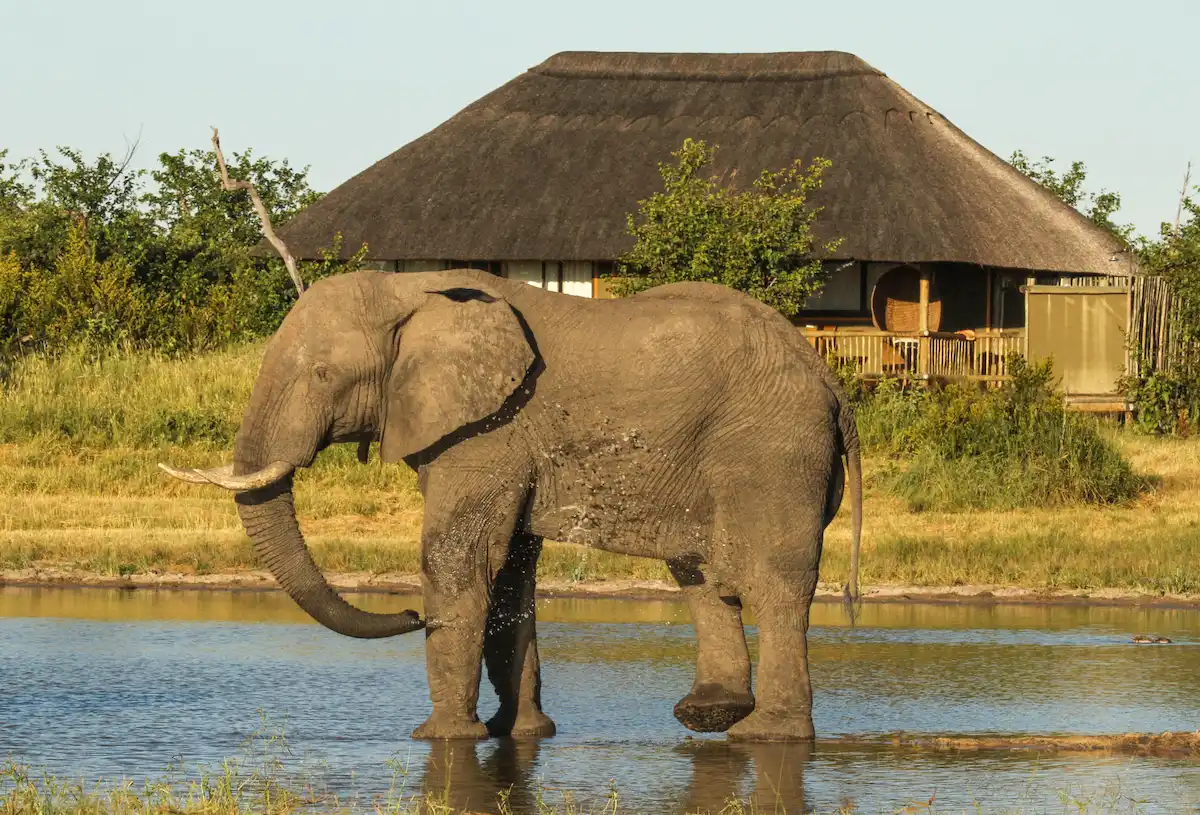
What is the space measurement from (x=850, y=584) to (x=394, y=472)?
1114 cm

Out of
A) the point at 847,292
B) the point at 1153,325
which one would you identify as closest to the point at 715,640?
the point at 1153,325

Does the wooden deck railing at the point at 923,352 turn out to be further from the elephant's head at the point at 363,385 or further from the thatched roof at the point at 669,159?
the elephant's head at the point at 363,385

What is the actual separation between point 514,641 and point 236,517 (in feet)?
30.0

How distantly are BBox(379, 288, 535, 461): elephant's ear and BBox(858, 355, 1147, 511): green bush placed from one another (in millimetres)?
10603

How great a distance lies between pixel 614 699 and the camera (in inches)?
422

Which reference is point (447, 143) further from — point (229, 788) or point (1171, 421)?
point (229, 788)

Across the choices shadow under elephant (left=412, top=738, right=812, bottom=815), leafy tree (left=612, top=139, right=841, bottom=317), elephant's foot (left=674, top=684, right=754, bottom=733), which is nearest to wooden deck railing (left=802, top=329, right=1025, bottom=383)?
leafy tree (left=612, top=139, right=841, bottom=317)

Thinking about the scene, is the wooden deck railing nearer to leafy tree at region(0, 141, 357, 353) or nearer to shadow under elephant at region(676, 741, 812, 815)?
leafy tree at region(0, 141, 357, 353)

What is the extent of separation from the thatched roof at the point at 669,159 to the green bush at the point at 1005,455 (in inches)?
302

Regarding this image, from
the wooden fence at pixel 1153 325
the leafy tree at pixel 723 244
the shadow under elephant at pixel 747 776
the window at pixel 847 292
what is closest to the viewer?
the shadow under elephant at pixel 747 776

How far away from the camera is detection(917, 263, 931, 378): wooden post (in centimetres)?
2800

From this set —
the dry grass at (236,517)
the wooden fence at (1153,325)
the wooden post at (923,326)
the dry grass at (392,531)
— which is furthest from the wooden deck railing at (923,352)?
the dry grass at (392,531)

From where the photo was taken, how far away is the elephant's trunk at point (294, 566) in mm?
9445

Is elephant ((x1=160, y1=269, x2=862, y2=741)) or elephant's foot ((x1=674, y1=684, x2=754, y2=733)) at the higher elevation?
elephant ((x1=160, y1=269, x2=862, y2=741))
